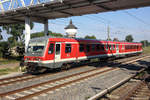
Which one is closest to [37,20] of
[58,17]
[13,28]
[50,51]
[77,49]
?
[58,17]

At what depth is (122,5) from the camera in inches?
571

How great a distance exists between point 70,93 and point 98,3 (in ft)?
30.5

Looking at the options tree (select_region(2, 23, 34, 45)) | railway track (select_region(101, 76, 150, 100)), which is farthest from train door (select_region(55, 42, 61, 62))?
tree (select_region(2, 23, 34, 45))

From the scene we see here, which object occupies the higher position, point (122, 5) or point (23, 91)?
point (122, 5)

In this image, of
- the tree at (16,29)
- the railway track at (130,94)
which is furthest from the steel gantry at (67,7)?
the tree at (16,29)

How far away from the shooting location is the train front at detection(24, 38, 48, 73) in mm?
11012

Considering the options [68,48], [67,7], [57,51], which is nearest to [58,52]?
[57,51]

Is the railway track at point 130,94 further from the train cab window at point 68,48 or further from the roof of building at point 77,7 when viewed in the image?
the roof of building at point 77,7

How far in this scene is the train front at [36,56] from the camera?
36.1ft

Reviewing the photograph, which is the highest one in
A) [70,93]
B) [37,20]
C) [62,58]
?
[37,20]

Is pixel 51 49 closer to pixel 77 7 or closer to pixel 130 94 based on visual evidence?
pixel 77 7

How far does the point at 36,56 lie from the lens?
36.9 ft

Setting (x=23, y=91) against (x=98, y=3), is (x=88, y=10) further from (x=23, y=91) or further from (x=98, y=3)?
(x=23, y=91)

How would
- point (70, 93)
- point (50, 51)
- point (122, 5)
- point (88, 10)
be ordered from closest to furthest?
1. point (70, 93)
2. point (50, 51)
3. point (122, 5)
4. point (88, 10)
